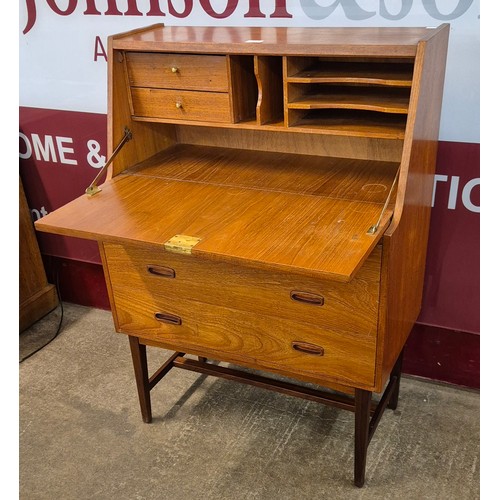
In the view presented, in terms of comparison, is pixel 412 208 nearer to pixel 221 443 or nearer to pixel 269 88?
pixel 269 88

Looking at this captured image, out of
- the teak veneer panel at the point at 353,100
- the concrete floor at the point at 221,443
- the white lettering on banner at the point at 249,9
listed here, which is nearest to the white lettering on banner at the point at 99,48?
the white lettering on banner at the point at 249,9

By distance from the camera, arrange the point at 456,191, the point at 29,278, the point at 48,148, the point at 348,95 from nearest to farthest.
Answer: the point at 348,95
the point at 456,191
the point at 48,148
the point at 29,278

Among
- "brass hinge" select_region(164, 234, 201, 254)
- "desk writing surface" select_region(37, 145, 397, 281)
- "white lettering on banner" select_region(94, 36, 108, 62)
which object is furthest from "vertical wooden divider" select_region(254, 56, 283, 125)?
"white lettering on banner" select_region(94, 36, 108, 62)

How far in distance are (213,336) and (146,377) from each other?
1.73ft

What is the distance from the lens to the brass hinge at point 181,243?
5.24ft

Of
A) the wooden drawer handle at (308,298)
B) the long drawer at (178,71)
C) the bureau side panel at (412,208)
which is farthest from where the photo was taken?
the long drawer at (178,71)

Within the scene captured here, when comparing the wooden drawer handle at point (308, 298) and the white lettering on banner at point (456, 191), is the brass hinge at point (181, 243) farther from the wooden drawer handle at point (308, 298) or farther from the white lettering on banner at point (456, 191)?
the white lettering on banner at point (456, 191)

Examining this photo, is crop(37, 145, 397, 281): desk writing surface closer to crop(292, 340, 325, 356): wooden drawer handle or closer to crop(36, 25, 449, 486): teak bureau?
crop(36, 25, 449, 486): teak bureau

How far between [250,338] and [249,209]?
1.44 ft

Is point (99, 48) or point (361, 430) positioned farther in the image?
point (99, 48)

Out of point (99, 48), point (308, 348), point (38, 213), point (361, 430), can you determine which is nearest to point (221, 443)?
point (361, 430)

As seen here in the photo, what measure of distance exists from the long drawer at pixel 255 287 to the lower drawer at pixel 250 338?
0.09 feet

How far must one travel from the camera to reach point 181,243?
162cm

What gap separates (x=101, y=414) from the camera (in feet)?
8.37
